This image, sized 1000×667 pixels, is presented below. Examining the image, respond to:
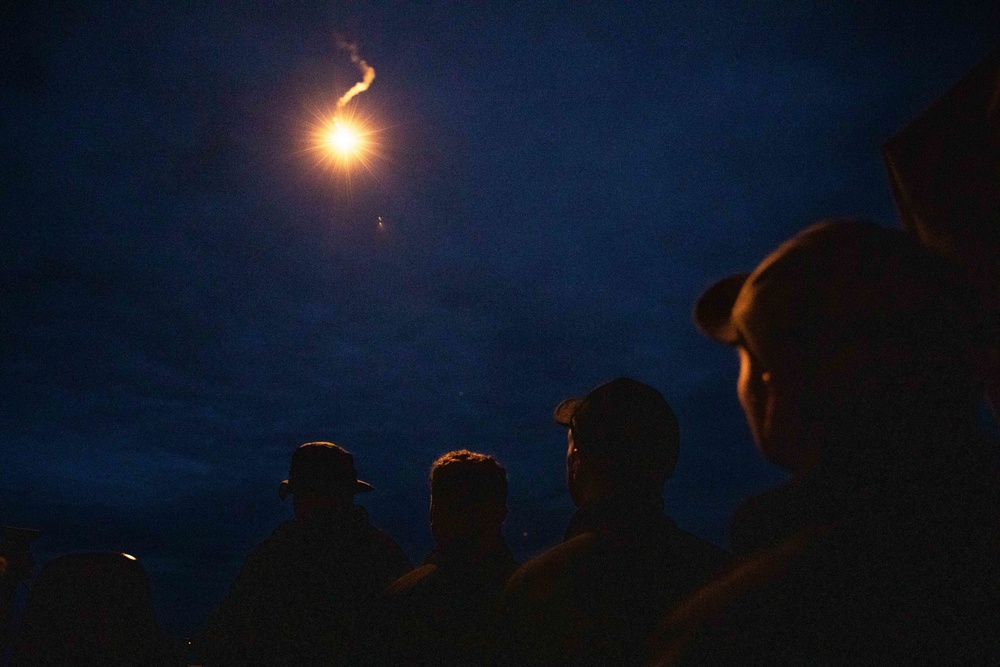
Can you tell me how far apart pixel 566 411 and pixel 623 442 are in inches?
17.2

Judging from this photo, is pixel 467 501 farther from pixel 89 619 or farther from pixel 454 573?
pixel 89 619

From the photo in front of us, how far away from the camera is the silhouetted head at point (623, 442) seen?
205cm

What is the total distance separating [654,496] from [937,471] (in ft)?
3.94

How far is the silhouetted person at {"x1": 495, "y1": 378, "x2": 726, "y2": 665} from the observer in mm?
1423

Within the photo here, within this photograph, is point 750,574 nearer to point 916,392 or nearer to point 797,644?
point 797,644

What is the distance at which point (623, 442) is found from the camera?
2.09 metres

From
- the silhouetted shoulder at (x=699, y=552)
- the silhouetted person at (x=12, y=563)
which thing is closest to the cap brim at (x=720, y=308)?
the silhouetted shoulder at (x=699, y=552)

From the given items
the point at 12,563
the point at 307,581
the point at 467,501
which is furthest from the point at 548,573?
the point at 12,563

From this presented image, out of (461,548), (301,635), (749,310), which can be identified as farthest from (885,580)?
(301,635)

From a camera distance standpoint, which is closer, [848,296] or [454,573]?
[848,296]

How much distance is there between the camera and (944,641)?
80 cm

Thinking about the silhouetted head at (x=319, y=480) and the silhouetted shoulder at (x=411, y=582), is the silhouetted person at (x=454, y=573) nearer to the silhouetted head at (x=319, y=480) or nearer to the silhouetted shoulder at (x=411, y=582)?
the silhouetted shoulder at (x=411, y=582)

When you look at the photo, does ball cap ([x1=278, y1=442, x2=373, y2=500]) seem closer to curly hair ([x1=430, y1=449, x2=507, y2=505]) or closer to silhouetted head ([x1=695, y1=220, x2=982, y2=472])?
curly hair ([x1=430, y1=449, x2=507, y2=505])

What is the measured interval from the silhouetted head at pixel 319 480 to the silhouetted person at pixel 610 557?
215cm
